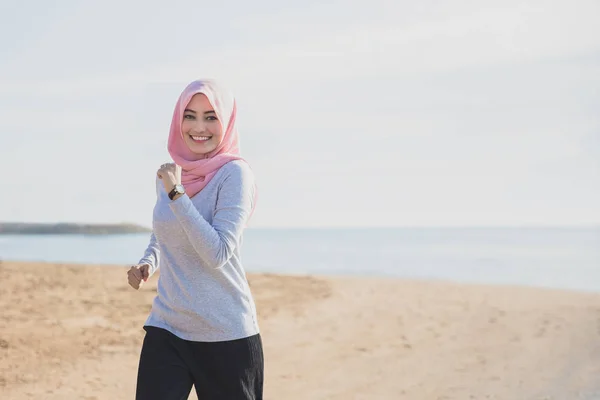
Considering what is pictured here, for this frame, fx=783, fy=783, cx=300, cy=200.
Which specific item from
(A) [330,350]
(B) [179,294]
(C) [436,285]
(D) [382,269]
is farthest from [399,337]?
(D) [382,269]

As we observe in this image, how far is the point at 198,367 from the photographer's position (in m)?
3.04

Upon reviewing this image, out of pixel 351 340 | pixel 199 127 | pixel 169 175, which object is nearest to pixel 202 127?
pixel 199 127

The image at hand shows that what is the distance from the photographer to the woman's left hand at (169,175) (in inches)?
108

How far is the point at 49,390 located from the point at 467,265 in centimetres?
1950

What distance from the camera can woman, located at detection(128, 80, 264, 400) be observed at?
2.95m

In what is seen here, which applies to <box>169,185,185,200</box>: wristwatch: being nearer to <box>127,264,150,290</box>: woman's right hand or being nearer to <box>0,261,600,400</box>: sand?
<box>127,264,150,290</box>: woman's right hand

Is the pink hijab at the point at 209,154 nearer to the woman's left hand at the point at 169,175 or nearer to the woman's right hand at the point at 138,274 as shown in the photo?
the woman's left hand at the point at 169,175

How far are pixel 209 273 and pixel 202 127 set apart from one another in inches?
22.4

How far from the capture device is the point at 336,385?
678cm

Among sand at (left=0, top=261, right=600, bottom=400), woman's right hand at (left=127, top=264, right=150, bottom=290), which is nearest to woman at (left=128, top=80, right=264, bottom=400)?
woman's right hand at (left=127, top=264, right=150, bottom=290)

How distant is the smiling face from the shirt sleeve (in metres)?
0.16

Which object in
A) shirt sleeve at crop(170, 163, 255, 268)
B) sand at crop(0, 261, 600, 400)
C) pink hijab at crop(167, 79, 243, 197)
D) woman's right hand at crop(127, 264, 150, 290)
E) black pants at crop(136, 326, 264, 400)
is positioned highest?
pink hijab at crop(167, 79, 243, 197)

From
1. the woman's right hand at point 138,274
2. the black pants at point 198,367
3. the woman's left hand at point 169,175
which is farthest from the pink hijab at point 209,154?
the black pants at point 198,367

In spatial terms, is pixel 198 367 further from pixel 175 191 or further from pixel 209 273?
pixel 175 191
